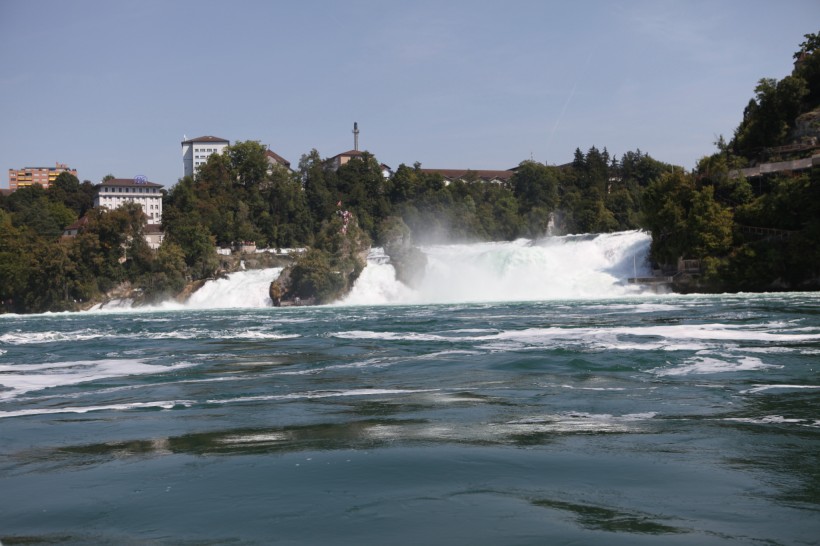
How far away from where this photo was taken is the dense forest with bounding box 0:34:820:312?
166ft

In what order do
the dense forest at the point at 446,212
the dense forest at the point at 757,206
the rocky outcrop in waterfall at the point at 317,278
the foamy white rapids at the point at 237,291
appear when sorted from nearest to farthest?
the dense forest at the point at 757,206 → the dense forest at the point at 446,212 → the rocky outcrop in waterfall at the point at 317,278 → the foamy white rapids at the point at 237,291

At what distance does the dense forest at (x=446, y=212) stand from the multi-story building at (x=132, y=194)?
3.17 m

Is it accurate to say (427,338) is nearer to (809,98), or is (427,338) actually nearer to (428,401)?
(428,401)

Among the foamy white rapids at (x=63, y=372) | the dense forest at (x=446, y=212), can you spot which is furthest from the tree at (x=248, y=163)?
the foamy white rapids at (x=63, y=372)

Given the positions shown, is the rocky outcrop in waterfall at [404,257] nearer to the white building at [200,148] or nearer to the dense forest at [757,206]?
the dense forest at [757,206]

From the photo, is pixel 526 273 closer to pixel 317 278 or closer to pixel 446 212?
pixel 317 278

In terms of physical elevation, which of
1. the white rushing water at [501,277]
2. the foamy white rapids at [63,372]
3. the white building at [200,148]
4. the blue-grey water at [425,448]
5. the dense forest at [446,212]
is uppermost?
the white building at [200,148]

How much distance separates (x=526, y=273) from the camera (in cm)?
5378

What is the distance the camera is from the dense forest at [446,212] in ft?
166

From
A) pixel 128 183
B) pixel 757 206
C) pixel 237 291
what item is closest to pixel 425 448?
pixel 757 206

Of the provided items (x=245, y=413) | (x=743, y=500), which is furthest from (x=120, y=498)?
(x=743, y=500)

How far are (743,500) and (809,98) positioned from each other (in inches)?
2475

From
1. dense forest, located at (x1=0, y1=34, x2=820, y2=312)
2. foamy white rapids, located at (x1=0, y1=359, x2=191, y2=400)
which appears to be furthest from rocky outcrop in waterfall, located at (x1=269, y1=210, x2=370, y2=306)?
foamy white rapids, located at (x1=0, y1=359, x2=191, y2=400)

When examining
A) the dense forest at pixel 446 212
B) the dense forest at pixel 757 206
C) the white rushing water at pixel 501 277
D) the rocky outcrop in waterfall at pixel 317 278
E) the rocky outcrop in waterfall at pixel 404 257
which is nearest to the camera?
the dense forest at pixel 757 206
